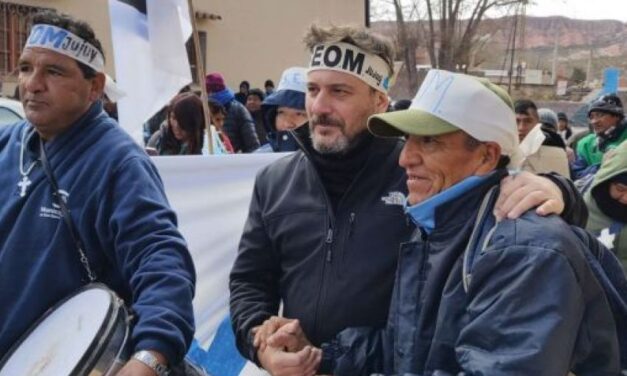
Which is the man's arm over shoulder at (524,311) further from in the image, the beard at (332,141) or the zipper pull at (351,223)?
the beard at (332,141)

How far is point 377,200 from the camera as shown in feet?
8.39

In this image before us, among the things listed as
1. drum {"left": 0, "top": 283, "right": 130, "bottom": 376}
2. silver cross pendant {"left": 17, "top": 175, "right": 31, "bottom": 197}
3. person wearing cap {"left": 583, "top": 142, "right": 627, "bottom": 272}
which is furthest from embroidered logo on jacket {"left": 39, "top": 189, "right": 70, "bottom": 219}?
person wearing cap {"left": 583, "top": 142, "right": 627, "bottom": 272}

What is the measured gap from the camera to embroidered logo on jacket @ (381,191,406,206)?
8.32 ft

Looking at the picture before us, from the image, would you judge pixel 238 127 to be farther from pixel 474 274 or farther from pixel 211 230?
pixel 474 274

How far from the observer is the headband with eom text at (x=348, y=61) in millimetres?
2752

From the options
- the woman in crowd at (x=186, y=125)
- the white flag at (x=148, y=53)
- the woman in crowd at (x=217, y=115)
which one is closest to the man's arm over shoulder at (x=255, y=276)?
the white flag at (x=148, y=53)

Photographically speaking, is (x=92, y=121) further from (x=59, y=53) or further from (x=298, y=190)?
(x=298, y=190)

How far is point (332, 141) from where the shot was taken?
8.69 feet

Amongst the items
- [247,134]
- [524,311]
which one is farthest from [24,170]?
[247,134]

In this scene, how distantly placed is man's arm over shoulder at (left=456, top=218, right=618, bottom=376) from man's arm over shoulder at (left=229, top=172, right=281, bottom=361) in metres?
1.01

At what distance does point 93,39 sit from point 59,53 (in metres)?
0.13

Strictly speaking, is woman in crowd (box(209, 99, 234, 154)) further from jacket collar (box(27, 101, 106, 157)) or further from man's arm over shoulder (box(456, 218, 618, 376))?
man's arm over shoulder (box(456, 218, 618, 376))

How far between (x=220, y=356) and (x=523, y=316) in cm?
231

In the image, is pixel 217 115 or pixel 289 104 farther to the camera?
pixel 217 115
